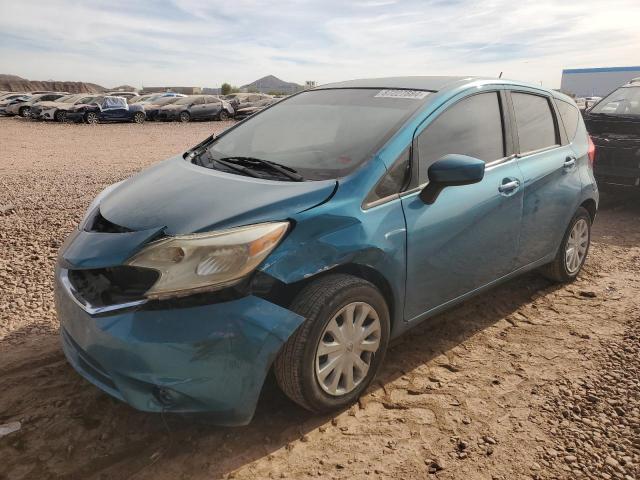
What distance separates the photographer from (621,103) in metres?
7.69

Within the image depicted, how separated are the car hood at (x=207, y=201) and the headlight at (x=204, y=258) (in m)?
0.07

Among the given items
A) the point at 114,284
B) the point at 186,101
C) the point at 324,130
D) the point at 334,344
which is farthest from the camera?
the point at 186,101

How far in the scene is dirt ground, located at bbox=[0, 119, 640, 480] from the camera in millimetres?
2334

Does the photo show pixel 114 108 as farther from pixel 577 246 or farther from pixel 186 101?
pixel 577 246

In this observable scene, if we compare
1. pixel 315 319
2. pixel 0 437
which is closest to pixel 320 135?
pixel 315 319

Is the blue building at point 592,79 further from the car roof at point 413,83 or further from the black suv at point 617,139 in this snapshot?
the car roof at point 413,83

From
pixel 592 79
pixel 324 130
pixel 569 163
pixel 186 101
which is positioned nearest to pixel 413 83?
pixel 324 130

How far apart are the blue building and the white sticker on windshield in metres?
73.8

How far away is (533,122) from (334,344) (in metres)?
2.46

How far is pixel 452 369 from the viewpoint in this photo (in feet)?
10.4

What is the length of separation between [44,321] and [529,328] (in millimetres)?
3436

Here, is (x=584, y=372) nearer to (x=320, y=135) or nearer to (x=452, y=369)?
(x=452, y=369)

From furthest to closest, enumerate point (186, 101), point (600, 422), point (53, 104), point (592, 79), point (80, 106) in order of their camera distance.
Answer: point (592, 79) < point (186, 101) < point (53, 104) < point (80, 106) < point (600, 422)

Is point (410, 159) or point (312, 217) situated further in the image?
point (410, 159)
